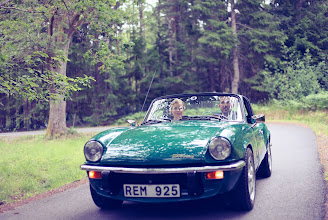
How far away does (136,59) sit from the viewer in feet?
112

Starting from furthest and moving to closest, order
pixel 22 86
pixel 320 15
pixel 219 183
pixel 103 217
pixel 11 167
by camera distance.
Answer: pixel 320 15, pixel 11 167, pixel 22 86, pixel 103 217, pixel 219 183

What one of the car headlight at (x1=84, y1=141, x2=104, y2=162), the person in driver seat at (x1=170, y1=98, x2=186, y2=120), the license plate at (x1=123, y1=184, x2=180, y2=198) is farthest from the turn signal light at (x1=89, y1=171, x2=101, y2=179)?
Result: the person in driver seat at (x1=170, y1=98, x2=186, y2=120)

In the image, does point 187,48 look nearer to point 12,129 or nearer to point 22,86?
point 12,129

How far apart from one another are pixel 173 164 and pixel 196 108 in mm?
1809

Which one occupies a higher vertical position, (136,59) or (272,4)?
(272,4)

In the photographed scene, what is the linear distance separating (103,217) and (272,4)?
33461 mm

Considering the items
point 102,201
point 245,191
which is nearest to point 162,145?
point 245,191

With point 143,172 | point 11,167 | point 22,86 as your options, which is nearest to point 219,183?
point 143,172

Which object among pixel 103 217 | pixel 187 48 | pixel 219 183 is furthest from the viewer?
pixel 187 48

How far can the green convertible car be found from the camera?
3.60 meters

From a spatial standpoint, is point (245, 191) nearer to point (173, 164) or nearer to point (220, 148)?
point (220, 148)

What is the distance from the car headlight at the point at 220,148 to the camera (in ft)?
12.0

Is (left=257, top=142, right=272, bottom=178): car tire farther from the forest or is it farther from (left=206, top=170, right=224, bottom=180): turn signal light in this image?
the forest

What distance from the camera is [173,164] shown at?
3635mm
